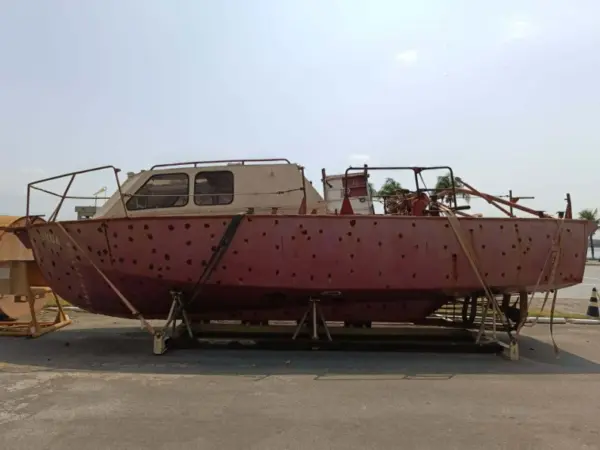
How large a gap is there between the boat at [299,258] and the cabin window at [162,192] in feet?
0.40

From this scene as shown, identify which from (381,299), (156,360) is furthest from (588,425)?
(156,360)

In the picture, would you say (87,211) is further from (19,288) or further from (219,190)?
(219,190)

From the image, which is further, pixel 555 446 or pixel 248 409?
pixel 248 409

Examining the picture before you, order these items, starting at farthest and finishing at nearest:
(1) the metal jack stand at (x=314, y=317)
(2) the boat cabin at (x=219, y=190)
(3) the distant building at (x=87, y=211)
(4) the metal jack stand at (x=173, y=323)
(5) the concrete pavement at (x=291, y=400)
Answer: (3) the distant building at (x=87, y=211)
(2) the boat cabin at (x=219, y=190)
(1) the metal jack stand at (x=314, y=317)
(4) the metal jack stand at (x=173, y=323)
(5) the concrete pavement at (x=291, y=400)

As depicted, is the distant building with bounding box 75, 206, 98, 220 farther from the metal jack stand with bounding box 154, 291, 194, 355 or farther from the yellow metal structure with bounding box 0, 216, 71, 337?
the metal jack stand with bounding box 154, 291, 194, 355

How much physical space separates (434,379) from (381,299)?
188 cm

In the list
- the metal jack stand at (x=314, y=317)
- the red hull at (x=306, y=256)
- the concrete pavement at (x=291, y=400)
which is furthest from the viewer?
the metal jack stand at (x=314, y=317)

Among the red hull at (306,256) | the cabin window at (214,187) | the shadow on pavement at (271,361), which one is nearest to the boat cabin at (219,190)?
the cabin window at (214,187)

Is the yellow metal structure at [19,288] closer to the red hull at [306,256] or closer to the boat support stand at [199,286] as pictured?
the red hull at [306,256]

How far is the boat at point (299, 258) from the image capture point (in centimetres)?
660

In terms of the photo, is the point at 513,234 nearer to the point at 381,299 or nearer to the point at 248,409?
the point at 381,299

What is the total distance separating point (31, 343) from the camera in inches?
285

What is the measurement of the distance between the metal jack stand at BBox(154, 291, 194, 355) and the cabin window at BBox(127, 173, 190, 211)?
1564 millimetres

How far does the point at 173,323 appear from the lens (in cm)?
682
